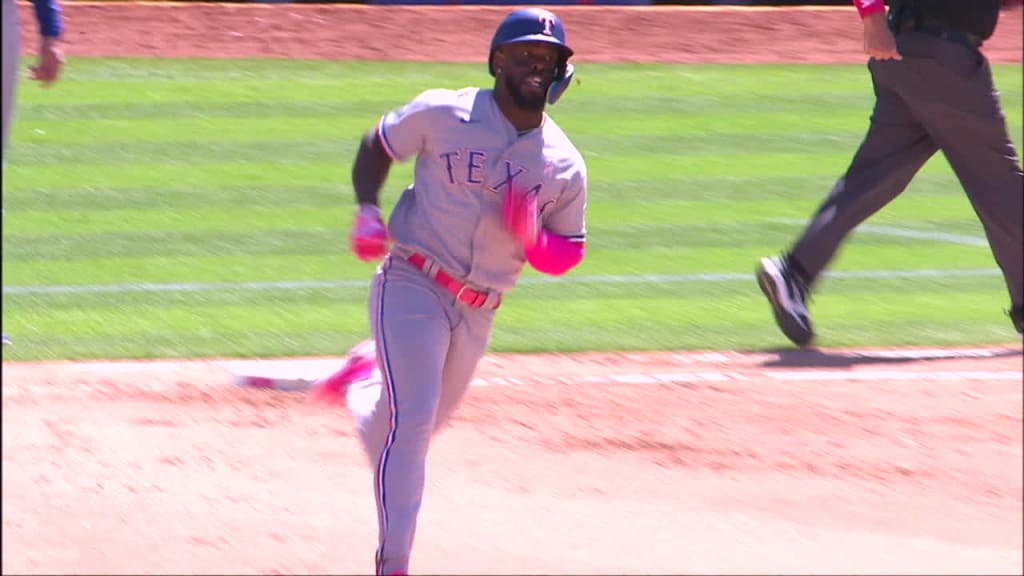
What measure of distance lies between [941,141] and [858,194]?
1214 mm

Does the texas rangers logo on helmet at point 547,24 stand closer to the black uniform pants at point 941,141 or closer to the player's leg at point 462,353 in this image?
the black uniform pants at point 941,141

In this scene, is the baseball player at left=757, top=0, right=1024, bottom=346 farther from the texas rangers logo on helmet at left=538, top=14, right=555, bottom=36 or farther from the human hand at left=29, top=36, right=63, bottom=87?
the human hand at left=29, top=36, right=63, bottom=87

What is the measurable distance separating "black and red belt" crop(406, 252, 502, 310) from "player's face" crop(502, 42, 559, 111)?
0.65 m

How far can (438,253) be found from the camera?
5508 mm

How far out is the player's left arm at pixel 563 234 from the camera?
5.25 meters

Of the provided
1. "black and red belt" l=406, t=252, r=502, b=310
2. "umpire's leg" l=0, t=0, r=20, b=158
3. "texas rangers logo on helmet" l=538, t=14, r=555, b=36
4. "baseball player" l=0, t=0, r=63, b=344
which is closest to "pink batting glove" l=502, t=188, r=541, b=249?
"black and red belt" l=406, t=252, r=502, b=310

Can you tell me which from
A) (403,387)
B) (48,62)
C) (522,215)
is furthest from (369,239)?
(48,62)

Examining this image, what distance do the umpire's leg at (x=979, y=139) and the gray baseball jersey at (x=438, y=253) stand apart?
3.32 feet

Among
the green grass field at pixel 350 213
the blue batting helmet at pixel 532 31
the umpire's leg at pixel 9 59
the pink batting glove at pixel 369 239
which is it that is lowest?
the green grass field at pixel 350 213

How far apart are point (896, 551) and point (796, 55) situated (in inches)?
509

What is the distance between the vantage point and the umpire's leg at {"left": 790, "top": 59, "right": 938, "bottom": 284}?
5.60 m

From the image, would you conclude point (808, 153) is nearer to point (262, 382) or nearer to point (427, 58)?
point (427, 58)

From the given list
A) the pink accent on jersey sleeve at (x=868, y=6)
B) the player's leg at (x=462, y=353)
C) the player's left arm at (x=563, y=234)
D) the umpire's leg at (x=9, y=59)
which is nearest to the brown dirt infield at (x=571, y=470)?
the player's leg at (x=462, y=353)

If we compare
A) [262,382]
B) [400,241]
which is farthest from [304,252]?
[400,241]
